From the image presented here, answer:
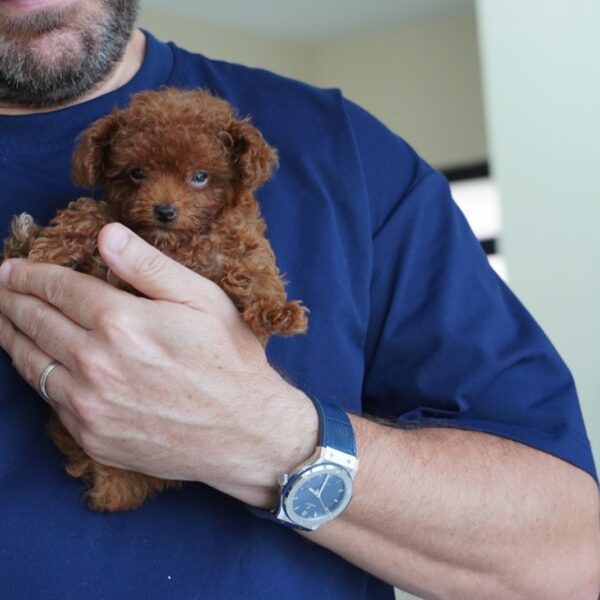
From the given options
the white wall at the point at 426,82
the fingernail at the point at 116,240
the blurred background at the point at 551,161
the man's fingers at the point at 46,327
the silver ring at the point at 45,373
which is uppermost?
the fingernail at the point at 116,240

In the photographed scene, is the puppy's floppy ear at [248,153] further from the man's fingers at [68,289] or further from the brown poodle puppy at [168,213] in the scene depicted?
the man's fingers at [68,289]

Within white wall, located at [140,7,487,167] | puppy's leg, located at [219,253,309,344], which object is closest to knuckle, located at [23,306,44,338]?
puppy's leg, located at [219,253,309,344]

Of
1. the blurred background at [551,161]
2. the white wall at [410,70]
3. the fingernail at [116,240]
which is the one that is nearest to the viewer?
the fingernail at [116,240]

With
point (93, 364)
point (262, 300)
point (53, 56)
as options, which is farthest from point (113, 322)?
point (53, 56)

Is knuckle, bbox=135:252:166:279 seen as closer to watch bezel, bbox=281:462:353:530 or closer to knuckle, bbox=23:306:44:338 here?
knuckle, bbox=23:306:44:338

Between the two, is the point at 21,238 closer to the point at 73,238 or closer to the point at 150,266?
the point at 73,238

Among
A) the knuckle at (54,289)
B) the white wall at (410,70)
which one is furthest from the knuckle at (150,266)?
the white wall at (410,70)

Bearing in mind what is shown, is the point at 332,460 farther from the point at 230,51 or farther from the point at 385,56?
the point at 385,56
